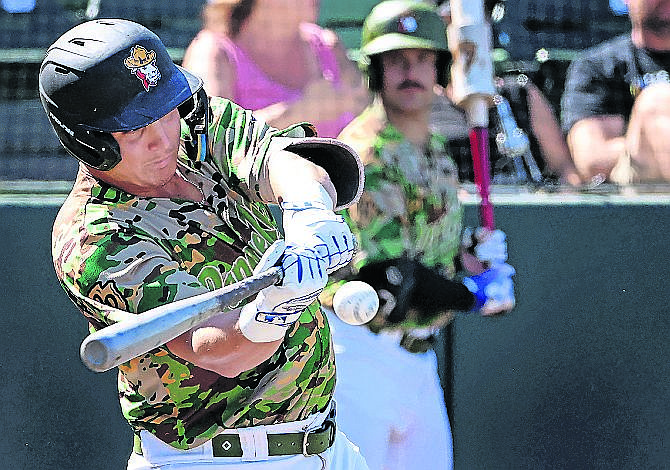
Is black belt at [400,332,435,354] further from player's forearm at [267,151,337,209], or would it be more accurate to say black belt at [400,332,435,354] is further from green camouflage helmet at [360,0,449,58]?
player's forearm at [267,151,337,209]

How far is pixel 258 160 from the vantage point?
6.27 ft

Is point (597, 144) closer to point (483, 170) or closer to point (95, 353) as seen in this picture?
point (483, 170)

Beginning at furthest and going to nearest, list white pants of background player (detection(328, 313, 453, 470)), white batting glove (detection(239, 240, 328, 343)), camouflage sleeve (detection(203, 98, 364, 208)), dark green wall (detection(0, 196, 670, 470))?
dark green wall (detection(0, 196, 670, 470)) → white pants of background player (detection(328, 313, 453, 470)) → camouflage sleeve (detection(203, 98, 364, 208)) → white batting glove (detection(239, 240, 328, 343))

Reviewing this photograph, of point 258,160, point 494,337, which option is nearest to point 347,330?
point 494,337

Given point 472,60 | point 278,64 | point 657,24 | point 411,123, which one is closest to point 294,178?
point 411,123

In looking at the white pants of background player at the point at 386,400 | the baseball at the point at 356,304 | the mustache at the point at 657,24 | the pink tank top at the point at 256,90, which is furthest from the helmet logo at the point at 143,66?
the mustache at the point at 657,24

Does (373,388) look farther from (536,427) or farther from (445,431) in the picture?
(536,427)

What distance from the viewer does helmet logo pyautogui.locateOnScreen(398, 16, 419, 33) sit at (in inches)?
122

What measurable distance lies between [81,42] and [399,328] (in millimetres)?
1474

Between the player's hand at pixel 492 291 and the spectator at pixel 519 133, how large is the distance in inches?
25.9

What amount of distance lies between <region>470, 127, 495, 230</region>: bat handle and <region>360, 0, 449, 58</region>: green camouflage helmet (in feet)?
0.93

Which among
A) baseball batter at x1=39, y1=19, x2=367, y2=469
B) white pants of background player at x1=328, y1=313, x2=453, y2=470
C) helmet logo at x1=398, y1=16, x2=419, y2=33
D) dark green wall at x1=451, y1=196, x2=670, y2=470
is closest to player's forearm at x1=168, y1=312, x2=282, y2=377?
baseball batter at x1=39, y1=19, x2=367, y2=469

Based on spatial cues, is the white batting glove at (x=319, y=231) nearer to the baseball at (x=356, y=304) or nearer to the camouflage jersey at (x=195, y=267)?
the camouflage jersey at (x=195, y=267)

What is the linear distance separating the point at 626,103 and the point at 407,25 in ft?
3.75
